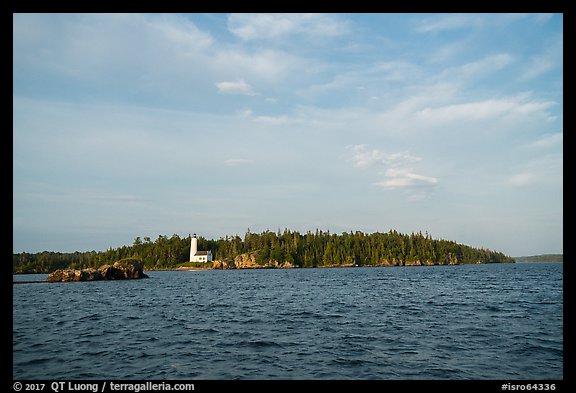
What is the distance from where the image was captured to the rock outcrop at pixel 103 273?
123 m

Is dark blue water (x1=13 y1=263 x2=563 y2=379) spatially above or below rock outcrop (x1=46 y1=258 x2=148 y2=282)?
above

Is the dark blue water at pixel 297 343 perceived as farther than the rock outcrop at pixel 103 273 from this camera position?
No

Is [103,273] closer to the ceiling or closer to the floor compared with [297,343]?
closer to the floor

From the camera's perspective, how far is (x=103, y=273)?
129 metres

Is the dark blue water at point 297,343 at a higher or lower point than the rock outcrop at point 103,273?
higher

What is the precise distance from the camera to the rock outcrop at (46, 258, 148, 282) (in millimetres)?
123062

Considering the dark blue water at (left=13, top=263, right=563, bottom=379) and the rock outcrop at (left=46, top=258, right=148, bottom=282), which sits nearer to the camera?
the dark blue water at (left=13, top=263, right=563, bottom=379)

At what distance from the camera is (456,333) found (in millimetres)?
29125

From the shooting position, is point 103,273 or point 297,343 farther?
point 103,273
